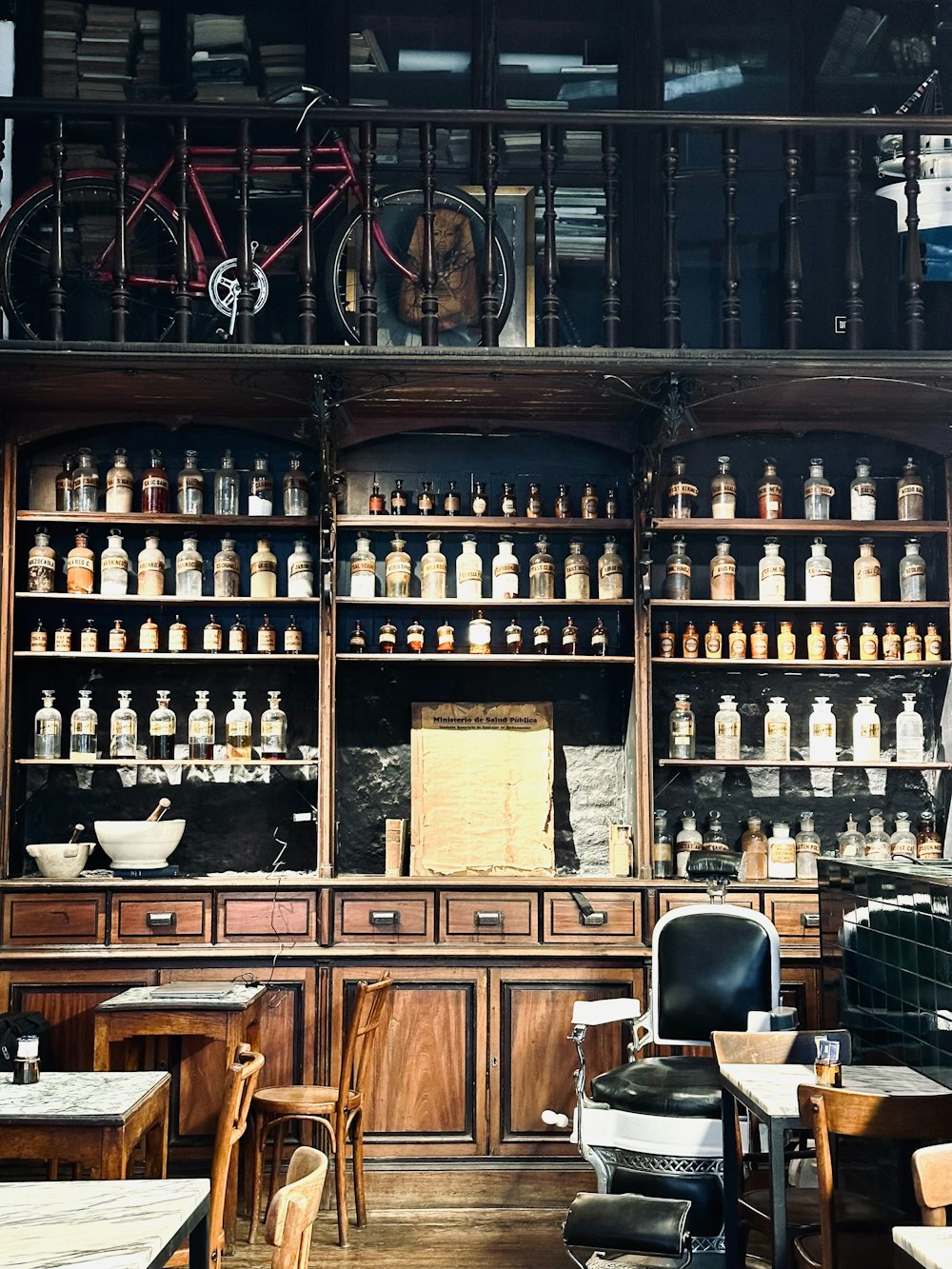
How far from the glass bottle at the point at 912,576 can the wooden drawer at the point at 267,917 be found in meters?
2.77

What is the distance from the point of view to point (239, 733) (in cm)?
592

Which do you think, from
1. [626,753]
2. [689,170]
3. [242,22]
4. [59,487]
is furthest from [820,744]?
[242,22]

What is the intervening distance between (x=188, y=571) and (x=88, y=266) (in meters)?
1.37

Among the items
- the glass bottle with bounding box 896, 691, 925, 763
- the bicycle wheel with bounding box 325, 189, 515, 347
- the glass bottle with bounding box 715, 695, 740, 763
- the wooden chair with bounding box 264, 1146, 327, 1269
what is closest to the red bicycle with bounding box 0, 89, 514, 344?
the bicycle wheel with bounding box 325, 189, 515, 347

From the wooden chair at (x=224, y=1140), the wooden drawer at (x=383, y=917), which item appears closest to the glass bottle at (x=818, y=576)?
the wooden drawer at (x=383, y=917)

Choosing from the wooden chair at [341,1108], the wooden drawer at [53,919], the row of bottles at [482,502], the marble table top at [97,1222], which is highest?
the row of bottles at [482,502]

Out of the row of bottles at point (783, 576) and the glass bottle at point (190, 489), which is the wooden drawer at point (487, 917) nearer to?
the row of bottles at point (783, 576)

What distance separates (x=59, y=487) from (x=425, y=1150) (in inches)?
120

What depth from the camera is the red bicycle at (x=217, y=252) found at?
561 cm

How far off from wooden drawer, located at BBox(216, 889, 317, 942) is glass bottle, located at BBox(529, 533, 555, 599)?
1553mm

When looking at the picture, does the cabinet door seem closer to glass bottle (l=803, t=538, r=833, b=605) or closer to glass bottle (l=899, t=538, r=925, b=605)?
glass bottle (l=803, t=538, r=833, b=605)

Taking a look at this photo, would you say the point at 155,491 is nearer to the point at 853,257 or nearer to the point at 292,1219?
the point at 853,257

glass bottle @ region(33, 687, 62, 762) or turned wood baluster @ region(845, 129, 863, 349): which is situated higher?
turned wood baluster @ region(845, 129, 863, 349)

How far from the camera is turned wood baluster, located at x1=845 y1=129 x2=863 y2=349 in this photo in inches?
209
